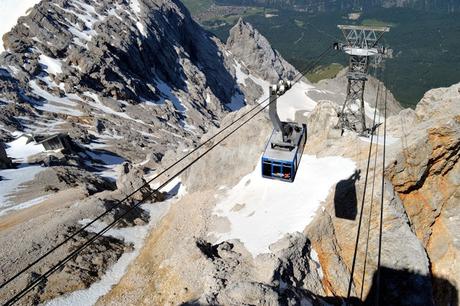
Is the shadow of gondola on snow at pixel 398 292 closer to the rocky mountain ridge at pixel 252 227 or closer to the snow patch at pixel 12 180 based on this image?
the rocky mountain ridge at pixel 252 227

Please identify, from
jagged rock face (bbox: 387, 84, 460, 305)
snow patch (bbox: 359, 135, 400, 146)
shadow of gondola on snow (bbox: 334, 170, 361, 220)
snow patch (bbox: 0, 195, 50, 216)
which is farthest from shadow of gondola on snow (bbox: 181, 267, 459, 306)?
snow patch (bbox: 0, 195, 50, 216)

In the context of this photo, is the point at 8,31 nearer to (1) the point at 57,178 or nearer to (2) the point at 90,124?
(2) the point at 90,124

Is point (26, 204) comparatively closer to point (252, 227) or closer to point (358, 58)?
point (252, 227)

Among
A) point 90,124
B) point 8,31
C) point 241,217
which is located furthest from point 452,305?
point 8,31

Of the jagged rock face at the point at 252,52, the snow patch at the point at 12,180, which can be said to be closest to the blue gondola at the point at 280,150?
the snow patch at the point at 12,180

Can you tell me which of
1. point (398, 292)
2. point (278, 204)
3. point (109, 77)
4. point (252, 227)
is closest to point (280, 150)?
point (278, 204)

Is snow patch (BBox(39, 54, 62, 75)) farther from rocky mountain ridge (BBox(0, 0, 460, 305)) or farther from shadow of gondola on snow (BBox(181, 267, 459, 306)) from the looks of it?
shadow of gondola on snow (BBox(181, 267, 459, 306))
